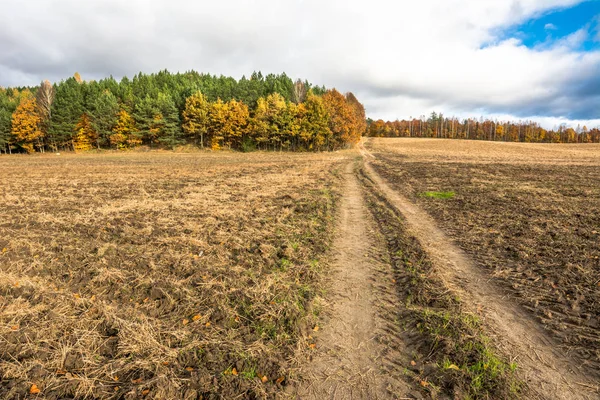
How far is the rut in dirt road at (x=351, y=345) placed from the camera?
3.63 meters

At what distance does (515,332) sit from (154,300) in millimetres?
6636

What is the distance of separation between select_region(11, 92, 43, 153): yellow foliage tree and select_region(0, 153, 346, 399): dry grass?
6498cm

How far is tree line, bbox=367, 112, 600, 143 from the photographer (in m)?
139

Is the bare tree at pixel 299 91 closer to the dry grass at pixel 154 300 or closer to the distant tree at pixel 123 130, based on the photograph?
the distant tree at pixel 123 130

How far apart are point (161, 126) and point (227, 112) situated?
15355 millimetres

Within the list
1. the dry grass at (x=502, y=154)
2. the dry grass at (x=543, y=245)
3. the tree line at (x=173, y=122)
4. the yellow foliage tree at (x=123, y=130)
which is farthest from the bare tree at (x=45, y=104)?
the dry grass at (x=543, y=245)

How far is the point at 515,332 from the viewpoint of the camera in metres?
4.67

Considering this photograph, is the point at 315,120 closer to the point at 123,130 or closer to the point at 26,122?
the point at 123,130

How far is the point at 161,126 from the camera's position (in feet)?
205

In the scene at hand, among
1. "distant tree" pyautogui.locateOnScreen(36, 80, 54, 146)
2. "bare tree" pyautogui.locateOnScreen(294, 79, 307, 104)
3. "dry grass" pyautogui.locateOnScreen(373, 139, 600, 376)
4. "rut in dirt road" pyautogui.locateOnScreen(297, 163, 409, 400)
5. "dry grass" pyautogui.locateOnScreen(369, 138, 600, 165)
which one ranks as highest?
"bare tree" pyautogui.locateOnScreen(294, 79, 307, 104)

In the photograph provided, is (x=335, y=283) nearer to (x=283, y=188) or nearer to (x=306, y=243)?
(x=306, y=243)

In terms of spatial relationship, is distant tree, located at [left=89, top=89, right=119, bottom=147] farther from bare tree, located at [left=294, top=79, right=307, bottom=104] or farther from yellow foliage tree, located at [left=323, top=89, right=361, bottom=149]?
yellow foliage tree, located at [left=323, top=89, right=361, bottom=149]

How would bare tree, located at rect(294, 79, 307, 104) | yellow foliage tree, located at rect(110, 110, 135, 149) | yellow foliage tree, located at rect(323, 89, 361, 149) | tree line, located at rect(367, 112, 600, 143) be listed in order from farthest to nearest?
tree line, located at rect(367, 112, 600, 143) → bare tree, located at rect(294, 79, 307, 104) → yellow foliage tree, located at rect(110, 110, 135, 149) → yellow foliage tree, located at rect(323, 89, 361, 149)

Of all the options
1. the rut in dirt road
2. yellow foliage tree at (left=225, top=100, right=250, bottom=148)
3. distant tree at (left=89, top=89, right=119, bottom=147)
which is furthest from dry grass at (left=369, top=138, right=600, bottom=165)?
distant tree at (left=89, top=89, right=119, bottom=147)
